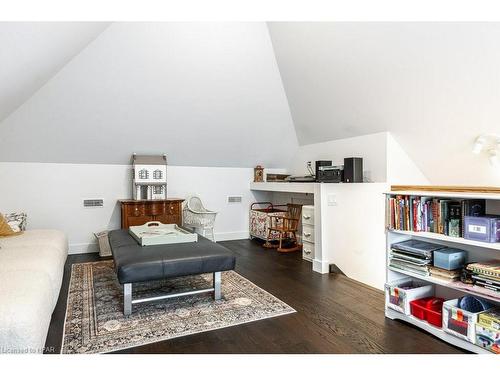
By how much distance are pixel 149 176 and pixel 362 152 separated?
308 centimetres

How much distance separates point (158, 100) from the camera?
440cm

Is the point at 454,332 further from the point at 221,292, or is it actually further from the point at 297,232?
the point at 297,232

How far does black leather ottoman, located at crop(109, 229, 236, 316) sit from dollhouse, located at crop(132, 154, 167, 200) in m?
1.95

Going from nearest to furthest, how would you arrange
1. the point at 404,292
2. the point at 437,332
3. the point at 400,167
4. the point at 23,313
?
the point at 23,313
the point at 437,332
the point at 404,292
the point at 400,167

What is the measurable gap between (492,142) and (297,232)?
3.20 meters

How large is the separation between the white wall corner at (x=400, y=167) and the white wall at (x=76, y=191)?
3.07m

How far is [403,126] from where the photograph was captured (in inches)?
141

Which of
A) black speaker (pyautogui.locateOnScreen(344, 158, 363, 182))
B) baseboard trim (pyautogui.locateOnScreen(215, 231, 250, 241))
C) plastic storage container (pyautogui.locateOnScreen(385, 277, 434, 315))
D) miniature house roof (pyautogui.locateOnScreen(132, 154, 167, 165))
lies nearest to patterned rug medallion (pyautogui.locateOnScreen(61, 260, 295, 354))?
plastic storage container (pyautogui.locateOnScreen(385, 277, 434, 315))

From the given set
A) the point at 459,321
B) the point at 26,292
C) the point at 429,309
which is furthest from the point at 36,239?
the point at 459,321

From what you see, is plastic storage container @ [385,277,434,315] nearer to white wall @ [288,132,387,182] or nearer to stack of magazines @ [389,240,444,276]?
stack of magazines @ [389,240,444,276]

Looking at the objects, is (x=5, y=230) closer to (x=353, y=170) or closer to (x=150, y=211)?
(x=150, y=211)

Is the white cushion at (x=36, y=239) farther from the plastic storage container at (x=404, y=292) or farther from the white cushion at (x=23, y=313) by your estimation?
the plastic storage container at (x=404, y=292)

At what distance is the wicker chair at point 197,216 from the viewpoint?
5.23 meters

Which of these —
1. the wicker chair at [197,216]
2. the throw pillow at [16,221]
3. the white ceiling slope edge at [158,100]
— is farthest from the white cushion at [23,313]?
the wicker chair at [197,216]
